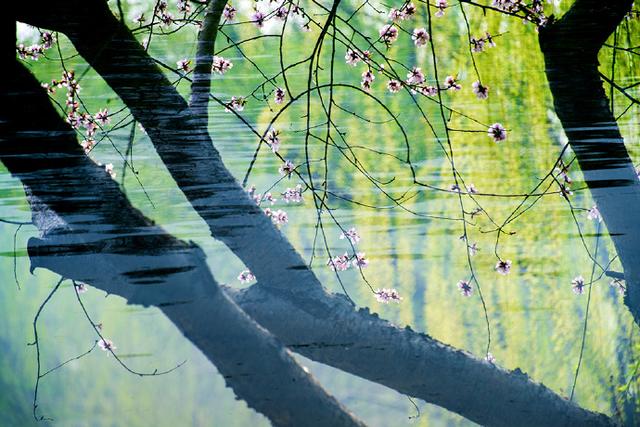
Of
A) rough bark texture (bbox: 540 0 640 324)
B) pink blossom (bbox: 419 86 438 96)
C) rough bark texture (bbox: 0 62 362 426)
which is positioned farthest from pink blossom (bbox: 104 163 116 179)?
rough bark texture (bbox: 540 0 640 324)

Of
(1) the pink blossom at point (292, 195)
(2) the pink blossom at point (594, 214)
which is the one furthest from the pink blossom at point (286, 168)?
(2) the pink blossom at point (594, 214)

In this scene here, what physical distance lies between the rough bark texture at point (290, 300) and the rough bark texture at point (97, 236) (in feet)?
0.20

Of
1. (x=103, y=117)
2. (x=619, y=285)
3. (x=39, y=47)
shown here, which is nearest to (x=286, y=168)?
(x=103, y=117)

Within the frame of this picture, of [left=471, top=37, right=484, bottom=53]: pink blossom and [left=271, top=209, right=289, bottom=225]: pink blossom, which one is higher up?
[left=471, top=37, right=484, bottom=53]: pink blossom

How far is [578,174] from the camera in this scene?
97 centimetres

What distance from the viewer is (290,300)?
3.07 ft

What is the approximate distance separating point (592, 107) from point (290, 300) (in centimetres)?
56

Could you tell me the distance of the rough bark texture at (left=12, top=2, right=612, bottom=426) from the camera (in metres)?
0.90

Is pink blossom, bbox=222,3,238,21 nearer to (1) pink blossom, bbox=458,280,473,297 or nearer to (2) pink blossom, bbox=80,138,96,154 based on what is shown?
(2) pink blossom, bbox=80,138,96,154

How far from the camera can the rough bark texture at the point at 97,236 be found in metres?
0.89

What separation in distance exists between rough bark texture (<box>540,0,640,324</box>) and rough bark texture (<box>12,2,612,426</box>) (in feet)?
1.01

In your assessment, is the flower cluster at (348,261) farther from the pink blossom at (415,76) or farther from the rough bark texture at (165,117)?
the pink blossom at (415,76)

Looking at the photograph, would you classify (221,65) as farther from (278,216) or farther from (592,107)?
(592,107)

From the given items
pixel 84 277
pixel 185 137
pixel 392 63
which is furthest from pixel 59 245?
pixel 392 63
